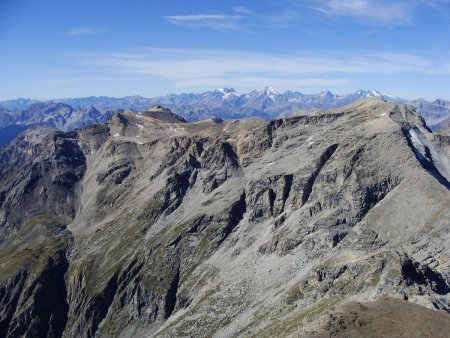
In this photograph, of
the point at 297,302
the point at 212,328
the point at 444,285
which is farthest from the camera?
the point at 212,328

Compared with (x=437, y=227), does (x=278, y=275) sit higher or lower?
lower

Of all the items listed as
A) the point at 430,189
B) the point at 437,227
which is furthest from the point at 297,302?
the point at 430,189

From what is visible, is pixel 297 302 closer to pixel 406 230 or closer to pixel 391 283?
pixel 391 283

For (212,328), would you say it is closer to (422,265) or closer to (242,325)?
(242,325)

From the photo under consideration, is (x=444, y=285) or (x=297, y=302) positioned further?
(x=297, y=302)

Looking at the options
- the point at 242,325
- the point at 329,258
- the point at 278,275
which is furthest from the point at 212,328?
the point at 329,258

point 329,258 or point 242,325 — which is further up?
point 329,258

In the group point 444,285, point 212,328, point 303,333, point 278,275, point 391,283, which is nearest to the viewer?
point 303,333

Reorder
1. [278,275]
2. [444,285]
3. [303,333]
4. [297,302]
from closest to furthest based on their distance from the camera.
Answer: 1. [303,333]
2. [444,285]
3. [297,302]
4. [278,275]

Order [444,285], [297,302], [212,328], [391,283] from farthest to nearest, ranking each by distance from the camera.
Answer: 1. [212,328]
2. [297,302]
3. [444,285]
4. [391,283]

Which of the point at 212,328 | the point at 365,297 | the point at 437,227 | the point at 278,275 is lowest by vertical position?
the point at 212,328
